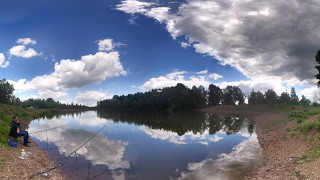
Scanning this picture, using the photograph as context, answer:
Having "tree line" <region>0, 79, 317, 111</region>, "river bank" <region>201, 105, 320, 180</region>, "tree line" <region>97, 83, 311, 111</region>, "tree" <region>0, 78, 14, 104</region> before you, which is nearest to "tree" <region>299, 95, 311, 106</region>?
"tree line" <region>0, 79, 317, 111</region>

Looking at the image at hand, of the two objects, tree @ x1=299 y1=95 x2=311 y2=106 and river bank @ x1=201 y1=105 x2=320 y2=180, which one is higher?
tree @ x1=299 y1=95 x2=311 y2=106

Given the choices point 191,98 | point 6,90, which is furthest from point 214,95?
point 6,90

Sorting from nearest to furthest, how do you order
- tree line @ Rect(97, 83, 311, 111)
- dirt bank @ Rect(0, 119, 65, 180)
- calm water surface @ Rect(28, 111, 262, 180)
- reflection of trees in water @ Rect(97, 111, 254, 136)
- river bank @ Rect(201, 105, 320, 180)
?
river bank @ Rect(201, 105, 320, 180) < dirt bank @ Rect(0, 119, 65, 180) < calm water surface @ Rect(28, 111, 262, 180) < reflection of trees in water @ Rect(97, 111, 254, 136) < tree line @ Rect(97, 83, 311, 111)

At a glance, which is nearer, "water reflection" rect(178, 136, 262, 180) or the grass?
"water reflection" rect(178, 136, 262, 180)

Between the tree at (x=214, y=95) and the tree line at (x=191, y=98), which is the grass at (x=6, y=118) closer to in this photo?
the tree line at (x=191, y=98)

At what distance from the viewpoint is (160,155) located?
61.1 feet

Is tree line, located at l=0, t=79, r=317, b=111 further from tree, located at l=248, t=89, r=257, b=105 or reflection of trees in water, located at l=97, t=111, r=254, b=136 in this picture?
reflection of trees in water, located at l=97, t=111, r=254, b=136

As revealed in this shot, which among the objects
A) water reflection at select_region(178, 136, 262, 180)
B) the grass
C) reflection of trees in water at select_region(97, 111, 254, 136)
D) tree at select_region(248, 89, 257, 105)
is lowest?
water reflection at select_region(178, 136, 262, 180)


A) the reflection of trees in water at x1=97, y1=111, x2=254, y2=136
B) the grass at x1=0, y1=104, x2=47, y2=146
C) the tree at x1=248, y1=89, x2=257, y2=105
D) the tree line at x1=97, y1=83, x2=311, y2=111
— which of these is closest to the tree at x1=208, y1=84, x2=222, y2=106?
the tree line at x1=97, y1=83, x2=311, y2=111

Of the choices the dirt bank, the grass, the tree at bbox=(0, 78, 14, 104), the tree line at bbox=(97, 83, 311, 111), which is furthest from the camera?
the tree line at bbox=(97, 83, 311, 111)

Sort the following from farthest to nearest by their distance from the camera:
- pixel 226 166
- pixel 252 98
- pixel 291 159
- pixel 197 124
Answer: pixel 252 98, pixel 197 124, pixel 226 166, pixel 291 159

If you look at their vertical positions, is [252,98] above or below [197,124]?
above

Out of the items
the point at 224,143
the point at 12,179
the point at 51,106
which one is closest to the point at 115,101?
the point at 51,106

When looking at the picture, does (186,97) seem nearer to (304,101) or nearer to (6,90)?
(304,101)
